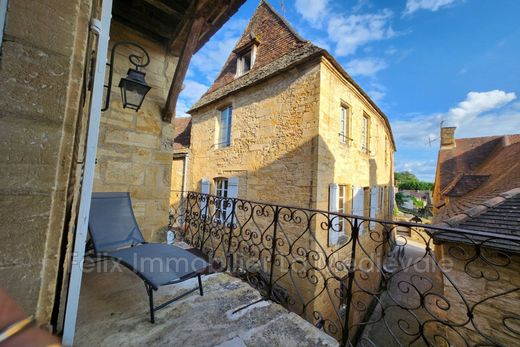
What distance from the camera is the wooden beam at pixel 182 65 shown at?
2.33 meters

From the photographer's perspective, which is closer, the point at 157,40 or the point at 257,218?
the point at 157,40

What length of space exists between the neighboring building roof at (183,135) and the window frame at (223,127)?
7.46 ft

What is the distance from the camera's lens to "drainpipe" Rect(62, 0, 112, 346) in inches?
45.6

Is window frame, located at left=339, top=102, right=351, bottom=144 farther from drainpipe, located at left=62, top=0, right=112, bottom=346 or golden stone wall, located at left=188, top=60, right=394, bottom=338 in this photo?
drainpipe, located at left=62, top=0, right=112, bottom=346

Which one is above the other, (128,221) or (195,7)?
(195,7)

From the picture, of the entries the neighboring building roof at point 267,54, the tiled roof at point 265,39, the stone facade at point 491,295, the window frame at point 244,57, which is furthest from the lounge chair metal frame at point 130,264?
the window frame at point 244,57

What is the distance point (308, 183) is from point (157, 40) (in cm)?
415

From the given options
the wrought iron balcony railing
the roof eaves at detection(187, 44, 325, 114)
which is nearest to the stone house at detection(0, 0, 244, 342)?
the wrought iron balcony railing

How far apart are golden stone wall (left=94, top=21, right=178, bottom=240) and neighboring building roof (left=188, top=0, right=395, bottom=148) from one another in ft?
12.3

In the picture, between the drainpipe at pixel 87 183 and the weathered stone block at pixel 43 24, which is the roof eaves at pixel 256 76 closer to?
the drainpipe at pixel 87 183

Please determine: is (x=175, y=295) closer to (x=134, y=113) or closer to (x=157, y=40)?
(x=134, y=113)

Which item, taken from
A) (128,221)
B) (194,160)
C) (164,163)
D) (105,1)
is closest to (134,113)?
(164,163)

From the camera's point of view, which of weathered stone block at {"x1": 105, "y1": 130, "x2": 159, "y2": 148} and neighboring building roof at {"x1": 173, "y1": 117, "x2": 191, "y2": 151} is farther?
neighboring building roof at {"x1": 173, "y1": 117, "x2": 191, "y2": 151}

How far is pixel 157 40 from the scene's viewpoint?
119 inches
